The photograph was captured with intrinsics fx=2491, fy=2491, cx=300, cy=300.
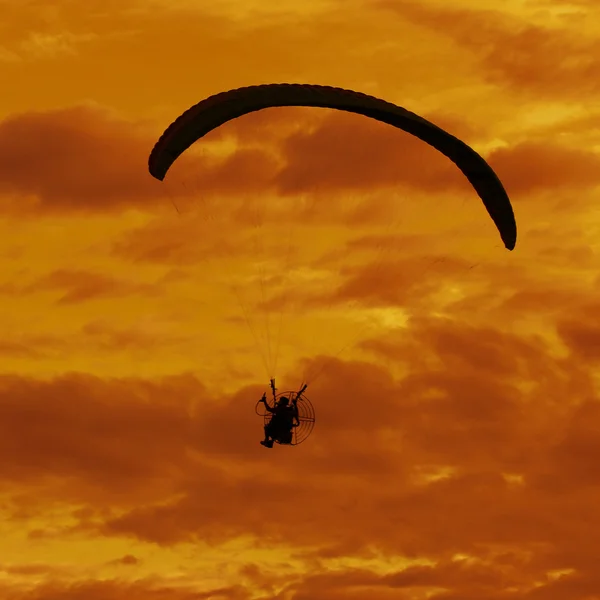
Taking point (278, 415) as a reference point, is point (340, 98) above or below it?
above

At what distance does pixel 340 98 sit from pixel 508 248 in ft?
28.2

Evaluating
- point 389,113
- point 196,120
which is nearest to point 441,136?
point 389,113

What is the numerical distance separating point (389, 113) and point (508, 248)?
6992 millimetres

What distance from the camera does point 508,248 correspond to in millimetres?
78625

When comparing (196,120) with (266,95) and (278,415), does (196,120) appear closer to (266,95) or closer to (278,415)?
(266,95)

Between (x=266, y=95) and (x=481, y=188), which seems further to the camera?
(x=481, y=188)

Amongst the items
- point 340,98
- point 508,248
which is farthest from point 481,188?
point 340,98

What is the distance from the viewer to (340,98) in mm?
73500

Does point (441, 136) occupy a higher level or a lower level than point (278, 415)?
higher

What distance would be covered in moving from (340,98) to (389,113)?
176 centimetres

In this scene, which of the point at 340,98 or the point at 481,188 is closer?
the point at 340,98

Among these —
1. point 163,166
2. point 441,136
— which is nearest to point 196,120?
point 163,166

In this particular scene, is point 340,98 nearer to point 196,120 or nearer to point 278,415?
point 196,120

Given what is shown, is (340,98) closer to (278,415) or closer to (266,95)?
(266,95)
